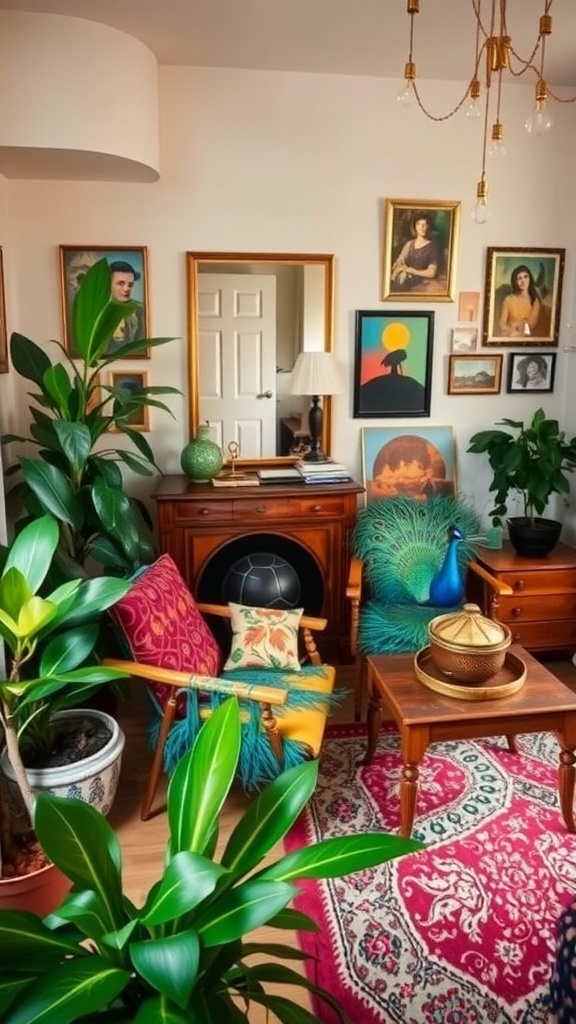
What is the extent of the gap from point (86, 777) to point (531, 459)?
2.33m

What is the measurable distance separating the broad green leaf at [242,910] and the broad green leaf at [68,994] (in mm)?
139

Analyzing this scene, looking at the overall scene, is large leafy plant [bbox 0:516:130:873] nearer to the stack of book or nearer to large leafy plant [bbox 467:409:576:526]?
the stack of book

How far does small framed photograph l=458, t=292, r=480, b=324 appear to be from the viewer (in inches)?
138

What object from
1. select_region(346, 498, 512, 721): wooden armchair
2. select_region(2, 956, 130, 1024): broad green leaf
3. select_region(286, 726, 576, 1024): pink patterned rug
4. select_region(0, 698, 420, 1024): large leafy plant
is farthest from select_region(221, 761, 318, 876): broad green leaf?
select_region(346, 498, 512, 721): wooden armchair

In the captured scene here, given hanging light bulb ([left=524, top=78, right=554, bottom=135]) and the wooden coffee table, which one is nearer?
hanging light bulb ([left=524, top=78, right=554, bottom=135])

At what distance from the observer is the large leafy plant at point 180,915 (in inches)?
39.9

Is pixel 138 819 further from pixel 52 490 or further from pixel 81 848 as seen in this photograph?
pixel 81 848

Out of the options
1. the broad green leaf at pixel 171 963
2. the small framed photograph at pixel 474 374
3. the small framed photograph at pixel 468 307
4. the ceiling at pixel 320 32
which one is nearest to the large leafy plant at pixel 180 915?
the broad green leaf at pixel 171 963

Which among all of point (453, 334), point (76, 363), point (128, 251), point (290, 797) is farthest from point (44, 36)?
point (290, 797)

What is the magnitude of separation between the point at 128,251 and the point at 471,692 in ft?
7.86

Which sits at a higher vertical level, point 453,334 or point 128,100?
point 128,100

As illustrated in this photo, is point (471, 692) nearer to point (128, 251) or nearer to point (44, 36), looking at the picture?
point (128, 251)

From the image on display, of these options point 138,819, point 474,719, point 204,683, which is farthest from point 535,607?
point 138,819

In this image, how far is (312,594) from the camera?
3449 millimetres
